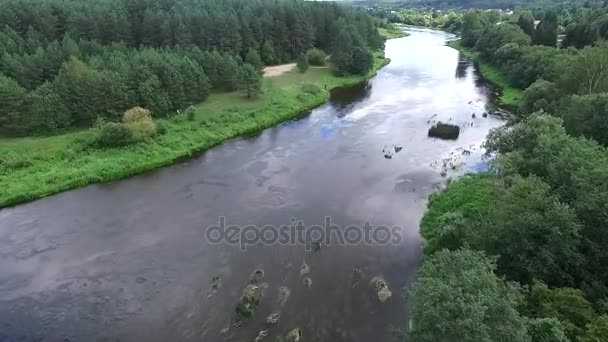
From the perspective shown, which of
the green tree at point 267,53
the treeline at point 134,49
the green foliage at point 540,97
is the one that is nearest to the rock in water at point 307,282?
the green foliage at point 540,97

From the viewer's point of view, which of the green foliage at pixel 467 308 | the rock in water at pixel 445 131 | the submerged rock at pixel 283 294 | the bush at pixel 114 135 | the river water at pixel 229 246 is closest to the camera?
the green foliage at pixel 467 308

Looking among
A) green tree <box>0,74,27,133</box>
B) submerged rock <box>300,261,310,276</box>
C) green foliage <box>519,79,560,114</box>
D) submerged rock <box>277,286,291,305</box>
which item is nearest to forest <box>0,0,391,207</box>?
green tree <box>0,74,27,133</box>

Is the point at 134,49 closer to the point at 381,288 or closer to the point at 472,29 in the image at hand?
the point at 381,288

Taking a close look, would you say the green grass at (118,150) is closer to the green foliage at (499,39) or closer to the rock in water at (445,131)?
the rock in water at (445,131)

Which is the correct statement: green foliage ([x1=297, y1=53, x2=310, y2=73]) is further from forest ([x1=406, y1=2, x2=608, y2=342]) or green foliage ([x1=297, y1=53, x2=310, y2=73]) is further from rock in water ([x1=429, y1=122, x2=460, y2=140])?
forest ([x1=406, y1=2, x2=608, y2=342])

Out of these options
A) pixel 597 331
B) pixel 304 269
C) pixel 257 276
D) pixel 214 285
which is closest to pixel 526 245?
pixel 597 331

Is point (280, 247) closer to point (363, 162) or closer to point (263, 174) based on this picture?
point (263, 174)
